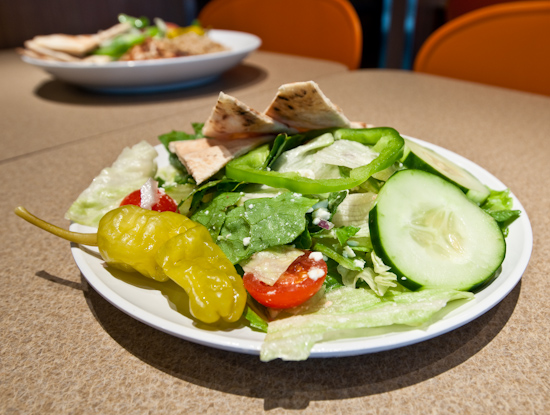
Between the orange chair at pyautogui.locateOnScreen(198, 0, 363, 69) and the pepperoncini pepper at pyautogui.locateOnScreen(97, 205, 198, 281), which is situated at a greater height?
the pepperoncini pepper at pyautogui.locateOnScreen(97, 205, 198, 281)

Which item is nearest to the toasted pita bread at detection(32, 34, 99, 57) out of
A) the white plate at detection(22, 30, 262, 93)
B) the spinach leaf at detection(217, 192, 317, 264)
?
the white plate at detection(22, 30, 262, 93)

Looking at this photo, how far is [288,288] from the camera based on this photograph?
1.00 meters

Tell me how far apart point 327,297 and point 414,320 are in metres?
0.25

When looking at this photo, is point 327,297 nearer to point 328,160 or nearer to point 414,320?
point 414,320

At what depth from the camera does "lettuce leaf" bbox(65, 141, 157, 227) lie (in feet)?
4.48

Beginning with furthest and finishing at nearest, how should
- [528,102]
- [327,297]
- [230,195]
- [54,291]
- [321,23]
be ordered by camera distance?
[321,23]
[528,102]
[230,195]
[54,291]
[327,297]

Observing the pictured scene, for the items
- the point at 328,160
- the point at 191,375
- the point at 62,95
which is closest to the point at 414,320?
the point at 191,375

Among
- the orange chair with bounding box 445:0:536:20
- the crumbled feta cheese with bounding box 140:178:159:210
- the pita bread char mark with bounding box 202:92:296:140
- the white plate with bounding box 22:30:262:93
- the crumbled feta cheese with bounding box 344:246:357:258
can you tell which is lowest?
the orange chair with bounding box 445:0:536:20

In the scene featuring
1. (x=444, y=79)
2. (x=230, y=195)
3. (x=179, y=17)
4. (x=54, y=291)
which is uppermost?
(x=230, y=195)

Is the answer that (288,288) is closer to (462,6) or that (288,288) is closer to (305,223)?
(305,223)

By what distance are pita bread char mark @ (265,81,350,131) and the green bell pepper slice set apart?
0.07m

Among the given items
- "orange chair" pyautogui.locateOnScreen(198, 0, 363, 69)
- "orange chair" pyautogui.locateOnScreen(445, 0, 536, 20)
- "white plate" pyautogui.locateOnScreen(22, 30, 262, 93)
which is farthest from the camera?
"orange chair" pyautogui.locateOnScreen(445, 0, 536, 20)

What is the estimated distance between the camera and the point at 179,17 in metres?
6.46

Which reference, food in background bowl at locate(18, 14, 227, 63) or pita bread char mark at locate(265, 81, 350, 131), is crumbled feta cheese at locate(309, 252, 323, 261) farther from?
food in background bowl at locate(18, 14, 227, 63)
